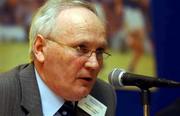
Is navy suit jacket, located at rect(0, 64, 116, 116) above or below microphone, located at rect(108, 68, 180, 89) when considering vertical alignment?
below

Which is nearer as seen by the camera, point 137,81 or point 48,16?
point 137,81

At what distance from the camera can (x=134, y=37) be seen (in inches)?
150

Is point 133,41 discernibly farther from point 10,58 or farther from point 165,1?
point 10,58

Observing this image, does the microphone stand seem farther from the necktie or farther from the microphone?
the necktie

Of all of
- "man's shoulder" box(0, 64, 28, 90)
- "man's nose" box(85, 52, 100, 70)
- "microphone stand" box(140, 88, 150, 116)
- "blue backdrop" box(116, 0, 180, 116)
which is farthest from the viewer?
"blue backdrop" box(116, 0, 180, 116)

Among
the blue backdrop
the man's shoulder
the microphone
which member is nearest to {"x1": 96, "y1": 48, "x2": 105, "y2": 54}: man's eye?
the microphone

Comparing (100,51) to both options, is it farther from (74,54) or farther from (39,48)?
(39,48)

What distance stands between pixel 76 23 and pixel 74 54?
150mm

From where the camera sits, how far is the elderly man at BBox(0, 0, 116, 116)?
84.8 inches

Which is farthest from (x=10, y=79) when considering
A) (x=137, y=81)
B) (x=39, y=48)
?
(x=137, y=81)

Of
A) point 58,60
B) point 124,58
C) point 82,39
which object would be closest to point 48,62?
point 58,60

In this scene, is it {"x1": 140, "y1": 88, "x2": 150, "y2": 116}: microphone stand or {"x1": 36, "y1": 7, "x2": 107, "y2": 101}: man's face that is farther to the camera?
{"x1": 36, "y1": 7, "x2": 107, "y2": 101}: man's face

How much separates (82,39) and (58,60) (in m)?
0.15

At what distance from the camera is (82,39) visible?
215cm
